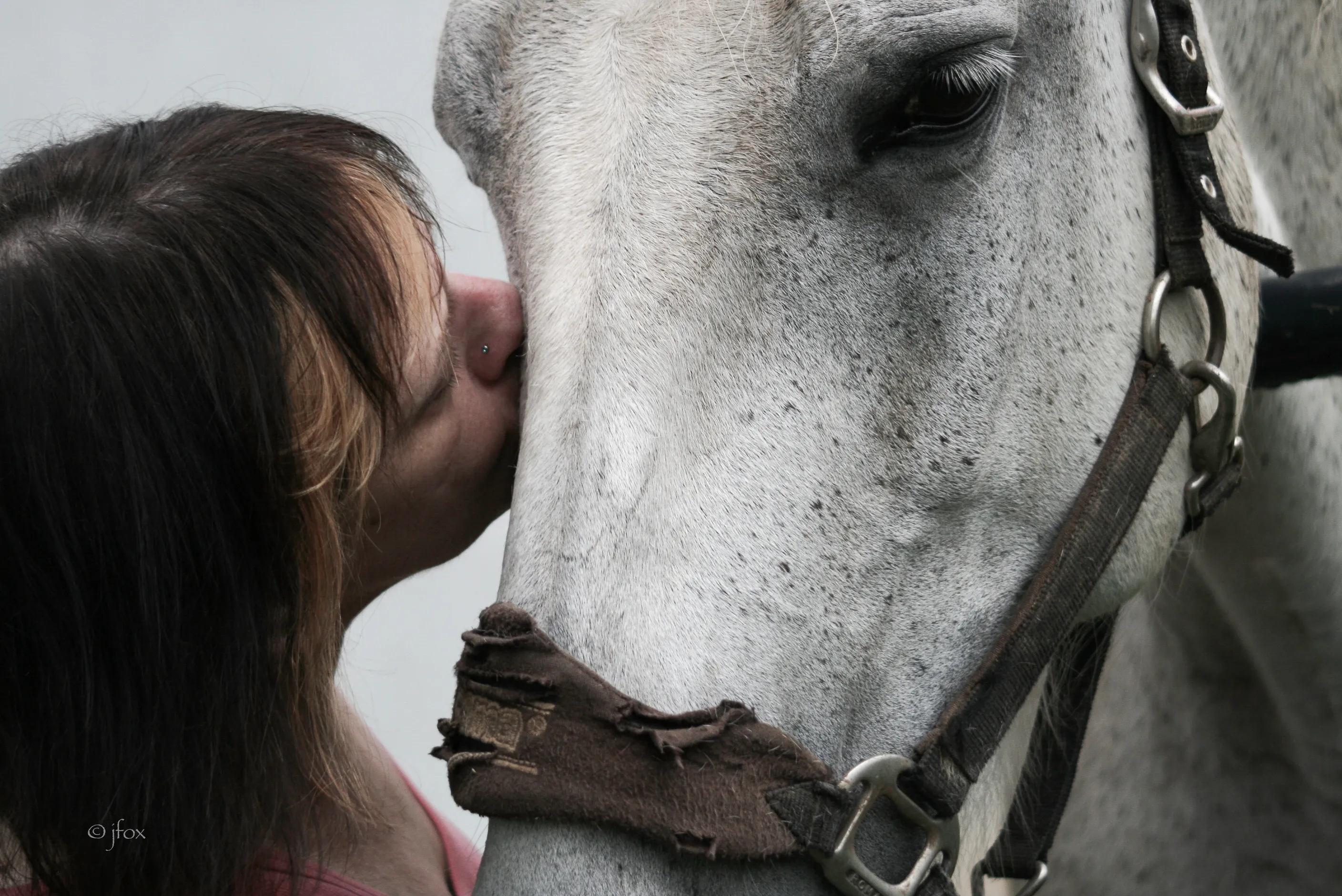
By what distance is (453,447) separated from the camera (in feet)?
3.21

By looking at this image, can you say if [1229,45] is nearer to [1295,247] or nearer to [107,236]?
[1295,247]

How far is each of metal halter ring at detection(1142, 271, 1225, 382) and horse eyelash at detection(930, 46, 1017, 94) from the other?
0.24 metres

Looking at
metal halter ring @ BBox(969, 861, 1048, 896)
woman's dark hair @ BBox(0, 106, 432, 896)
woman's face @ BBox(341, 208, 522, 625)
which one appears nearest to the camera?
woman's dark hair @ BBox(0, 106, 432, 896)

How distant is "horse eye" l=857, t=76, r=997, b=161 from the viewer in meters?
0.84

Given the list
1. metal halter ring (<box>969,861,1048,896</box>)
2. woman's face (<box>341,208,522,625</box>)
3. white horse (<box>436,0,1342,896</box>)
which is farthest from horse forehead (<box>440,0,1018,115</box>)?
metal halter ring (<box>969,861,1048,896</box>)

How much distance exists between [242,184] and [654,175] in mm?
295

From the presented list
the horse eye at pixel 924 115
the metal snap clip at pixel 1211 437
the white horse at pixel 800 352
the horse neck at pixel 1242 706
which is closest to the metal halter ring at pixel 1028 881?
the white horse at pixel 800 352

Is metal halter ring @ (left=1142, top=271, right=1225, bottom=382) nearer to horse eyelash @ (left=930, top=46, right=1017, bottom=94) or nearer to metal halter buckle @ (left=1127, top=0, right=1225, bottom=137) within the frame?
metal halter buckle @ (left=1127, top=0, right=1225, bottom=137)

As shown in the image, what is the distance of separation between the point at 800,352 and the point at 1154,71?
0.44m

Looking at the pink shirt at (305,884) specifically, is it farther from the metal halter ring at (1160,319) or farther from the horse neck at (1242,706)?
the horse neck at (1242,706)

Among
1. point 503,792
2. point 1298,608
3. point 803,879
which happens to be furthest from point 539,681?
point 1298,608

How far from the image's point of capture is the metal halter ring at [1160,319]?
97 cm

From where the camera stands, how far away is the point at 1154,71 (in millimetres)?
1002

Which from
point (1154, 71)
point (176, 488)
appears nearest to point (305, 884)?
point (176, 488)
